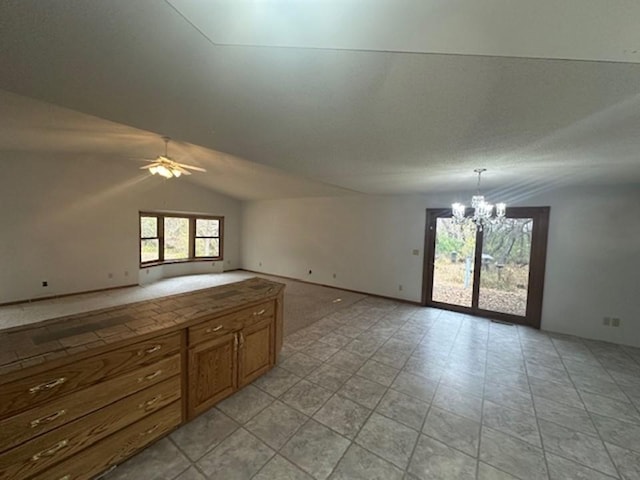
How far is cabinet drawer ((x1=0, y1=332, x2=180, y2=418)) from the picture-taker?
1.20m

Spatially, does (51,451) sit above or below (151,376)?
below

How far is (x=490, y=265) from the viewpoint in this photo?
15.1 ft

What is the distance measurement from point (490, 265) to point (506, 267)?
23 cm

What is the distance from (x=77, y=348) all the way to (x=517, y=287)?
18.4ft

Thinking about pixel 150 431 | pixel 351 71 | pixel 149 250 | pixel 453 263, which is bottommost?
pixel 150 431

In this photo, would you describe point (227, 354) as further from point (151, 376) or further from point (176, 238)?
point (176, 238)

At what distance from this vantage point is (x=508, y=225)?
4.48 meters

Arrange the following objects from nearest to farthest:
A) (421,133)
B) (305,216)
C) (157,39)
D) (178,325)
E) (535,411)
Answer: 1. (157,39)
2. (178,325)
3. (421,133)
4. (535,411)
5. (305,216)

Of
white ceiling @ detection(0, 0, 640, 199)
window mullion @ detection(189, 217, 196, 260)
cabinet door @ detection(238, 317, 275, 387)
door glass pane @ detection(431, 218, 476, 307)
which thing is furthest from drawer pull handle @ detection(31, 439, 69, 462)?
window mullion @ detection(189, 217, 196, 260)

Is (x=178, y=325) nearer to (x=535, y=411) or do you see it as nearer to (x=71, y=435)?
(x=71, y=435)

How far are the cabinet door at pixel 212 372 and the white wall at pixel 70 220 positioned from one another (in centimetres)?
523

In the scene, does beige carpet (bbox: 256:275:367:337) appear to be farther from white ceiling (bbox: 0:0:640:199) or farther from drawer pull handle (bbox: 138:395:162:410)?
white ceiling (bbox: 0:0:640:199)

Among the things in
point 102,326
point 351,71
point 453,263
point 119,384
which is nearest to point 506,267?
point 453,263

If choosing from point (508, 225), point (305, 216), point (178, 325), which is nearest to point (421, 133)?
point (178, 325)
